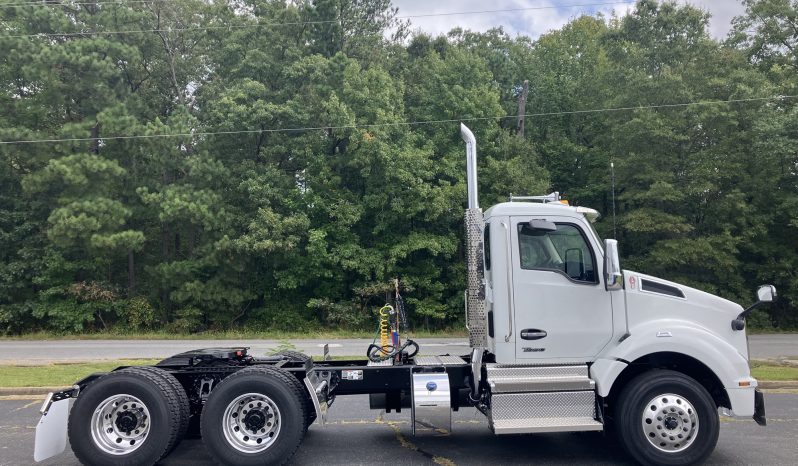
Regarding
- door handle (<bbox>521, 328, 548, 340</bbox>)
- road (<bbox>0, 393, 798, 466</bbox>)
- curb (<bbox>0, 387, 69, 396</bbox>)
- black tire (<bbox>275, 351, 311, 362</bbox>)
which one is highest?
door handle (<bbox>521, 328, 548, 340</bbox>)

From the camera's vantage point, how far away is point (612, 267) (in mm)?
5992

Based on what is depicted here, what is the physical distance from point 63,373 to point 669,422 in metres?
11.6

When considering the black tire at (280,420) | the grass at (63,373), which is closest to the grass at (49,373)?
the grass at (63,373)

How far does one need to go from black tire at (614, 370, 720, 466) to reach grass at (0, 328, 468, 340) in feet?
56.0

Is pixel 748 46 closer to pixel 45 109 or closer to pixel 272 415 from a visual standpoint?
pixel 272 415

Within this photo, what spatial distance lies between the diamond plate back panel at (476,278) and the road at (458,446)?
1314 millimetres

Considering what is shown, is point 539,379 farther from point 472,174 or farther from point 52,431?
point 52,431

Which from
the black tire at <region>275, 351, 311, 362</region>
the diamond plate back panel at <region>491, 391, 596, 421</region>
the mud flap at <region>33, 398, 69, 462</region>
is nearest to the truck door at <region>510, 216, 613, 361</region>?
the diamond plate back panel at <region>491, 391, 596, 421</region>

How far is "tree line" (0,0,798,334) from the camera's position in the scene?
79.9 ft

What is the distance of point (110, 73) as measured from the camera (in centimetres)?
2520

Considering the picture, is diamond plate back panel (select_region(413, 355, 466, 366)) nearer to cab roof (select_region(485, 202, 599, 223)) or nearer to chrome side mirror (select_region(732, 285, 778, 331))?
cab roof (select_region(485, 202, 599, 223))

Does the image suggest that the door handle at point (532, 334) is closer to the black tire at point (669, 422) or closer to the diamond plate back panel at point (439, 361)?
the diamond plate back panel at point (439, 361)

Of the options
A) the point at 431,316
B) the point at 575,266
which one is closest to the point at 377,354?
the point at 575,266

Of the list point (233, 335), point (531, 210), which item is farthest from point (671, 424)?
point (233, 335)
